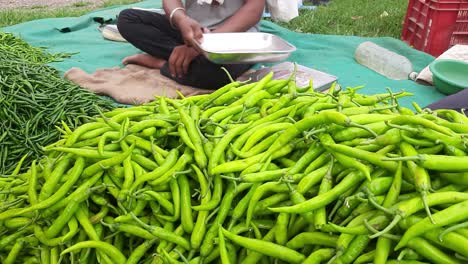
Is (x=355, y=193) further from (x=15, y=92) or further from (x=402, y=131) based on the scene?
(x=15, y=92)

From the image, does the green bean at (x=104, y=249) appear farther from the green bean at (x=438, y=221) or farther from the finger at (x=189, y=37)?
the finger at (x=189, y=37)

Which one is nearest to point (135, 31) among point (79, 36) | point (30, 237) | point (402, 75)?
point (79, 36)

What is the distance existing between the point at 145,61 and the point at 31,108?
1659mm

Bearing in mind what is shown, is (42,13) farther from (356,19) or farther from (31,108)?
(356,19)

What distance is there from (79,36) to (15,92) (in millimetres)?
2337

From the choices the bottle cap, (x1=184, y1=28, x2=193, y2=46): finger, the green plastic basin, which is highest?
(x1=184, y1=28, x2=193, y2=46): finger

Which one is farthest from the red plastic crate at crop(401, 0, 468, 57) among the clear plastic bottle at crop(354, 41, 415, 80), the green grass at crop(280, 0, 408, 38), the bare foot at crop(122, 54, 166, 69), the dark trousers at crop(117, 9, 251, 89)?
the bare foot at crop(122, 54, 166, 69)

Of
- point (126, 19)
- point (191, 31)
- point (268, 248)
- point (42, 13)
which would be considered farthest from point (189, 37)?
point (42, 13)

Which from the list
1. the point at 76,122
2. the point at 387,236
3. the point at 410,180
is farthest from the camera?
the point at 76,122

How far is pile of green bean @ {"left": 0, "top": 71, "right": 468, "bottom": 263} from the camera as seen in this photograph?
3.80 feet

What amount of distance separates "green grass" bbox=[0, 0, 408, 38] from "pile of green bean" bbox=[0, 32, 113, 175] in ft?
9.91

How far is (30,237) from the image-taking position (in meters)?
1.53

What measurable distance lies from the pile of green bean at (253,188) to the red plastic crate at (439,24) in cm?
318

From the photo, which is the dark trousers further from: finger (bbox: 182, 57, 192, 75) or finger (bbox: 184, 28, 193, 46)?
finger (bbox: 184, 28, 193, 46)
